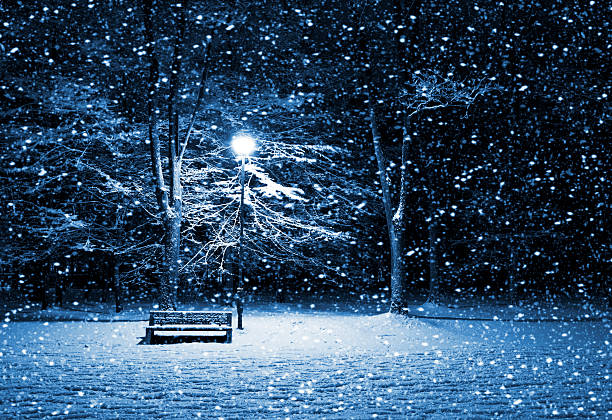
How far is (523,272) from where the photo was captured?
108ft

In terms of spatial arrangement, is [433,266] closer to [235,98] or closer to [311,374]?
[235,98]

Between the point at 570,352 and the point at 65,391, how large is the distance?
9425mm

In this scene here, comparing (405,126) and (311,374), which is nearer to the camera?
(311,374)

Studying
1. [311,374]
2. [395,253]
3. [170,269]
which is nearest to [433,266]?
[395,253]

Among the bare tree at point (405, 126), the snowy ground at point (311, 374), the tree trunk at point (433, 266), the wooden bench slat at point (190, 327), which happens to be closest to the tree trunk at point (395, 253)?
the bare tree at point (405, 126)

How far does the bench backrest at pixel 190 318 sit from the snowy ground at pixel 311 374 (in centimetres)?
56

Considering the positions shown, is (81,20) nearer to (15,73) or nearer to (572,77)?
(15,73)

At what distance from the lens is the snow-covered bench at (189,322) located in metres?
12.4

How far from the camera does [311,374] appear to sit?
887 cm

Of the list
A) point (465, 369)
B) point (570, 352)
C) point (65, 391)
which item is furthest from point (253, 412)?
point (570, 352)

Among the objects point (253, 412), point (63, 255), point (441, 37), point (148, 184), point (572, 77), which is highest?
point (441, 37)

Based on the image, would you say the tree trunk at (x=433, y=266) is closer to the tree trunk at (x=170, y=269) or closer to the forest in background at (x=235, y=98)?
the forest in background at (x=235, y=98)

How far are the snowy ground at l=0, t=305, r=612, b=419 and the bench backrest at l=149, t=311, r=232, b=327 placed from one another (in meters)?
0.56

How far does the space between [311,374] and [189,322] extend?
16.1 feet
